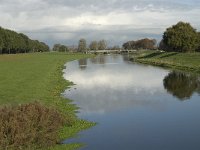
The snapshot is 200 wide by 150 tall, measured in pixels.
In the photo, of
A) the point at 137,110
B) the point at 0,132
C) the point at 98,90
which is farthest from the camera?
the point at 98,90

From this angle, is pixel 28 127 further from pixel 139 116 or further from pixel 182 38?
pixel 182 38

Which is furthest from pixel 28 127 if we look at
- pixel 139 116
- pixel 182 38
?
pixel 182 38

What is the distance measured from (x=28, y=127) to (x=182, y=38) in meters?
103

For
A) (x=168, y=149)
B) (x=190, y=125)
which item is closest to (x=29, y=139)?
(x=168, y=149)

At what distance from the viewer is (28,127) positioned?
17344 mm

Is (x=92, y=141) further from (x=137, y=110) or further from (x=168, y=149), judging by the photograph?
(x=137, y=110)

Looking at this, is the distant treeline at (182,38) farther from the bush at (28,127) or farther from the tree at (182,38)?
the bush at (28,127)

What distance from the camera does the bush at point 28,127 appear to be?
1662 cm

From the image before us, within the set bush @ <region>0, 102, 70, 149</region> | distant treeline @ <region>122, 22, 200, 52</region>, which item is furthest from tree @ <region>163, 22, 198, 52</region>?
bush @ <region>0, 102, 70, 149</region>

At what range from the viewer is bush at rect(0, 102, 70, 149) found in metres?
16.6

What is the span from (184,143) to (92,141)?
4535mm

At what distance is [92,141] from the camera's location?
19.6 metres

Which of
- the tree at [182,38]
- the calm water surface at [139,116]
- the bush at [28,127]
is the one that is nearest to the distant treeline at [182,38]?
the tree at [182,38]

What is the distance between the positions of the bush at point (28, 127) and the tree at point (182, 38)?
3830 inches
